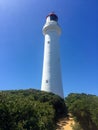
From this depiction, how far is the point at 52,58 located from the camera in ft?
95.5

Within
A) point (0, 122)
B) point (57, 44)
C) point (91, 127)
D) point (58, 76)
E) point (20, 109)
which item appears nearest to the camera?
point (0, 122)

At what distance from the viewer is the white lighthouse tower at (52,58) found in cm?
2745

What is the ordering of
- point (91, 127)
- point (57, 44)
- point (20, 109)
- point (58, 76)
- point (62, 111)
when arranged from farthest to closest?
point (57, 44)
point (58, 76)
point (62, 111)
point (91, 127)
point (20, 109)

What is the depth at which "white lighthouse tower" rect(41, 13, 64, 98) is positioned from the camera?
1081 inches

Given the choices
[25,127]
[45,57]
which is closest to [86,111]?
[25,127]

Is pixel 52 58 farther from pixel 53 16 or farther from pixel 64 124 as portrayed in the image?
pixel 64 124

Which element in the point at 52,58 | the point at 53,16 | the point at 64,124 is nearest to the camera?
the point at 64,124

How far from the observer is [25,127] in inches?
281

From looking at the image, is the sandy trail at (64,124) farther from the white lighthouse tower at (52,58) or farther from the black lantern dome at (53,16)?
the black lantern dome at (53,16)

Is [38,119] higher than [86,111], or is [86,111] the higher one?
[86,111]

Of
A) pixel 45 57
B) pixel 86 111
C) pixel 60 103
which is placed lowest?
pixel 86 111

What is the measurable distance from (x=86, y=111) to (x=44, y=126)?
837cm

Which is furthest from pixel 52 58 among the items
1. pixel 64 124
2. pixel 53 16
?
pixel 64 124

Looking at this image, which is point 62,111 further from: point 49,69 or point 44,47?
point 44,47
